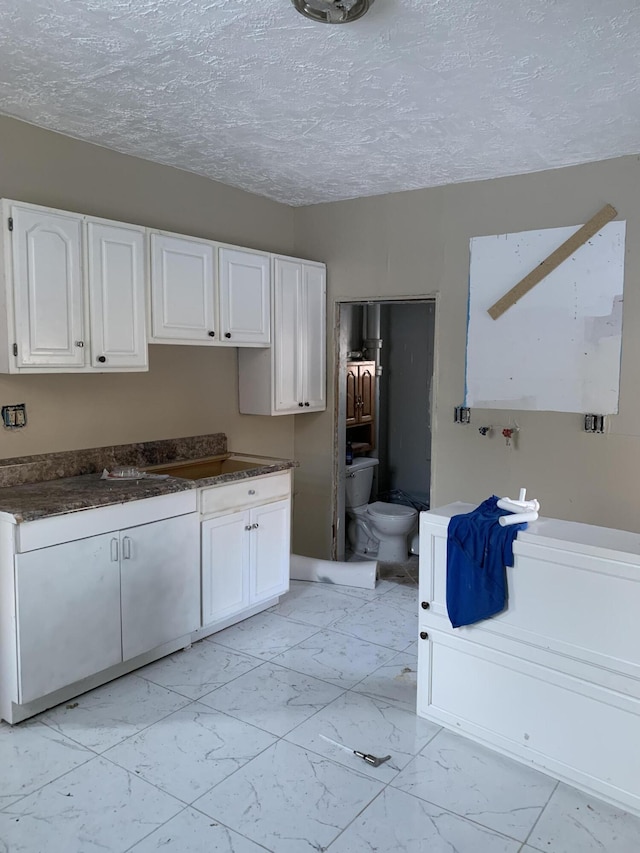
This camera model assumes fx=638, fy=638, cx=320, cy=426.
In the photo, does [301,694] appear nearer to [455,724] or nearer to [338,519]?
[455,724]

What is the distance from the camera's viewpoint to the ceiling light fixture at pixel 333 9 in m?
1.87

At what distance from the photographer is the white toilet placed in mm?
4848

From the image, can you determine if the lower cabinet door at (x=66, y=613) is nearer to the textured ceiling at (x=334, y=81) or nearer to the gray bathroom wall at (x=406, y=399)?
the textured ceiling at (x=334, y=81)

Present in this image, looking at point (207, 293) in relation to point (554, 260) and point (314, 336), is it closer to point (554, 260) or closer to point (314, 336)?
point (314, 336)

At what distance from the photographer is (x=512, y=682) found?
92.6 inches

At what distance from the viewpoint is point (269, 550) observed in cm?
372

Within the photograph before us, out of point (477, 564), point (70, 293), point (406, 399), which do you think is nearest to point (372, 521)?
point (406, 399)

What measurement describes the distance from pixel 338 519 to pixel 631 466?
2.04m

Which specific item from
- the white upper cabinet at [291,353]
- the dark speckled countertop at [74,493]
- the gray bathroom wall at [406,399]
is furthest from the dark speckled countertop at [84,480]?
the gray bathroom wall at [406,399]

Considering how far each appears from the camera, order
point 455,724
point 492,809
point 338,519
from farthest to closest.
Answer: point 338,519 → point 455,724 → point 492,809

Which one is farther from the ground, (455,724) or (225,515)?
(225,515)

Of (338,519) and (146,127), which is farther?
(338,519)

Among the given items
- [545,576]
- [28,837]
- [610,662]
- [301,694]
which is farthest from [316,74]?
[28,837]

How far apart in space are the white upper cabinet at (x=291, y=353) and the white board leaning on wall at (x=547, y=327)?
1.09 m
